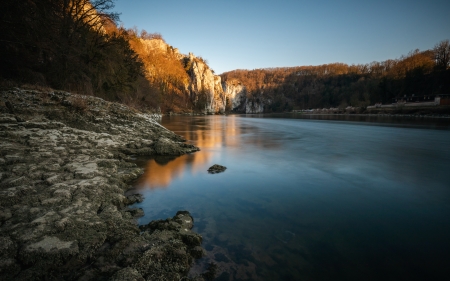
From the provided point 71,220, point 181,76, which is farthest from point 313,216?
point 181,76

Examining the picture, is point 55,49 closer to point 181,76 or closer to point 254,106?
point 181,76

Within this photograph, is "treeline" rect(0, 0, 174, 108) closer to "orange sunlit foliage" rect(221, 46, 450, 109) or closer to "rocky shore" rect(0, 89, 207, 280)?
"rocky shore" rect(0, 89, 207, 280)

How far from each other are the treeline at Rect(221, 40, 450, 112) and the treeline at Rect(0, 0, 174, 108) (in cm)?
8284

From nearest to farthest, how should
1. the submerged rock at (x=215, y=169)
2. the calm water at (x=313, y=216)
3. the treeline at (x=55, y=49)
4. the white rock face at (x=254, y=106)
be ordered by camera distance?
the calm water at (x=313, y=216)
the submerged rock at (x=215, y=169)
the treeline at (x=55, y=49)
the white rock face at (x=254, y=106)

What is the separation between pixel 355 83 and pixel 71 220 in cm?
14648

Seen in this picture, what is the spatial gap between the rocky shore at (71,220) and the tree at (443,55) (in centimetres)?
8959

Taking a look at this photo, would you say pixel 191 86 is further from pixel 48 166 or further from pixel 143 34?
pixel 48 166

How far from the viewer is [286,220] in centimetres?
421

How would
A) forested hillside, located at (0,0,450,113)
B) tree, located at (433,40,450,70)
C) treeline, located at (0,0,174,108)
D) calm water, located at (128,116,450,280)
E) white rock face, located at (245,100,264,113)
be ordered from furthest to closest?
white rock face, located at (245,100,264,113) → tree, located at (433,40,450,70) → forested hillside, located at (0,0,450,113) → treeline, located at (0,0,174,108) → calm water, located at (128,116,450,280)

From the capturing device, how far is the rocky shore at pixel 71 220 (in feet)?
8.12

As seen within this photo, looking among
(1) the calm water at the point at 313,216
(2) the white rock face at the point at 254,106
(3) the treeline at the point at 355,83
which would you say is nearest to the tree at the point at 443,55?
(3) the treeline at the point at 355,83

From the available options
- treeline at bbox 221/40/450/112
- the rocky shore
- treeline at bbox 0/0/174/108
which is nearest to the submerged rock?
the rocky shore

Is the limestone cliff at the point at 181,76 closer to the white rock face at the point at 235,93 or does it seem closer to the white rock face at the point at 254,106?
the white rock face at the point at 235,93

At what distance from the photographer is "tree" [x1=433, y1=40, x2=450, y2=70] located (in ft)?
201
